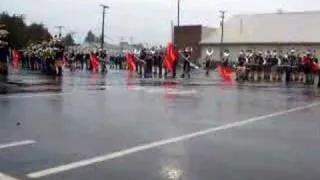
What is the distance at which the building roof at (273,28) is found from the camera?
85.1 m

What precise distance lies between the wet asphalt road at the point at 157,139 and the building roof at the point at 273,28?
226 ft

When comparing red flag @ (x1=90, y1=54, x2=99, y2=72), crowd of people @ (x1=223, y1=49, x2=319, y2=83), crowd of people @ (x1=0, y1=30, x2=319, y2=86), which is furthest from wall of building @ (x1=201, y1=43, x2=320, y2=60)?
crowd of people @ (x1=223, y1=49, x2=319, y2=83)

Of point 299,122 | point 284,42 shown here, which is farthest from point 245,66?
point 284,42

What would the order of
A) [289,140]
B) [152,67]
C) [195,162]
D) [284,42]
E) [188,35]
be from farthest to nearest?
[188,35], [284,42], [152,67], [289,140], [195,162]

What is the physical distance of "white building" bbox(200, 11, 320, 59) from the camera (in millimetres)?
84312

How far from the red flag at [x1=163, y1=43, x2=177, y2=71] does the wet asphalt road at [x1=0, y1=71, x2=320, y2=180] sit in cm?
2161

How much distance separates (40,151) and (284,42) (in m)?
77.8

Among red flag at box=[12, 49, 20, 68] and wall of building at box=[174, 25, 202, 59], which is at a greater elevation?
wall of building at box=[174, 25, 202, 59]

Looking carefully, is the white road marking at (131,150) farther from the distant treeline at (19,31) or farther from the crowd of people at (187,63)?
the distant treeline at (19,31)

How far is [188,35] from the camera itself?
99.7 m

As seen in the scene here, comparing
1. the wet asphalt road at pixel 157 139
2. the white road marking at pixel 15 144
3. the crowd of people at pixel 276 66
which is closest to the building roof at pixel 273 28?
the crowd of people at pixel 276 66

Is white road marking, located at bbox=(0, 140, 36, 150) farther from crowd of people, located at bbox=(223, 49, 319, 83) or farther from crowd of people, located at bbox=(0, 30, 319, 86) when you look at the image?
crowd of people, located at bbox=(223, 49, 319, 83)

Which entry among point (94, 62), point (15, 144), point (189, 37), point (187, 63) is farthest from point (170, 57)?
point (189, 37)

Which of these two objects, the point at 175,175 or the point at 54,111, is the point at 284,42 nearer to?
the point at 54,111
